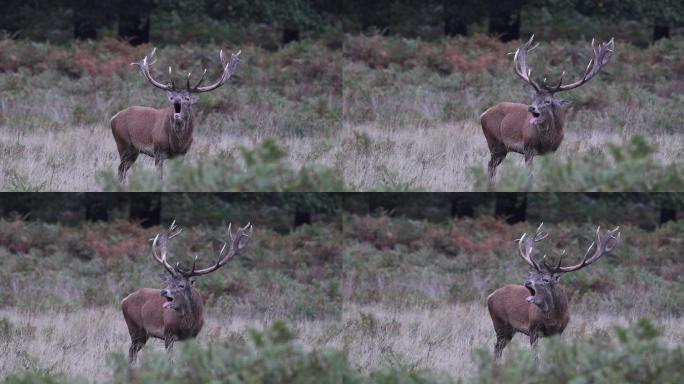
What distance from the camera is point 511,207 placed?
16.6 m

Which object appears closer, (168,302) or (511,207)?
(168,302)

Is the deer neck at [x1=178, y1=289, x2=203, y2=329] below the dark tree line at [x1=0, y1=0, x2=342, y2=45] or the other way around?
below

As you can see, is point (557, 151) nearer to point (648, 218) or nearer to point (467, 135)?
point (467, 135)

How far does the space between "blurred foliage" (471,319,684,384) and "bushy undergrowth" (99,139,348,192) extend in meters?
2.46

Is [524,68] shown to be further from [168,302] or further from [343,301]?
[168,302]

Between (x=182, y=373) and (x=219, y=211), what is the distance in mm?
2858

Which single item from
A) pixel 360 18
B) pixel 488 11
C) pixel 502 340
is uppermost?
pixel 488 11

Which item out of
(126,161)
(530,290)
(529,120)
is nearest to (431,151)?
(529,120)

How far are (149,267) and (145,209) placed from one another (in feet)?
1.80

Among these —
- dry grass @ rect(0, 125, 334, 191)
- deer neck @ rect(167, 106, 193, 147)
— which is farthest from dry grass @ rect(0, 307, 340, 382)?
deer neck @ rect(167, 106, 193, 147)

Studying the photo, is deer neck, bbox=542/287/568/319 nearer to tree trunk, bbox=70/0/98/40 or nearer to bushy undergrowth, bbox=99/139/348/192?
bushy undergrowth, bbox=99/139/348/192

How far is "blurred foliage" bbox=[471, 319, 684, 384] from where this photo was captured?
1364 centimetres

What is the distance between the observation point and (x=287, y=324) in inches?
606

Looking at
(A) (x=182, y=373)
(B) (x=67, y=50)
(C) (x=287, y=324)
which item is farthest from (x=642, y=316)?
(B) (x=67, y=50)
